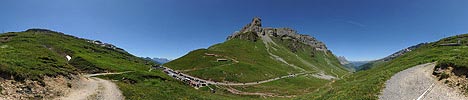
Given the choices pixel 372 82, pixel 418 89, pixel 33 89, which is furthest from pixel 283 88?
pixel 33 89

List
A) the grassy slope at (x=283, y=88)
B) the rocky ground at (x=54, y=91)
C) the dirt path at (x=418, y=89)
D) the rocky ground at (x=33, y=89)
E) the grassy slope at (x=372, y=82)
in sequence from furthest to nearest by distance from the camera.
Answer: the grassy slope at (x=283, y=88) → the grassy slope at (x=372, y=82) → the rocky ground at (x=54, y=91) → the rocky ground at (x=33, y=89) → the dirt path at (x=418, y=89)

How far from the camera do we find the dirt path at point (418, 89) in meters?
29.8

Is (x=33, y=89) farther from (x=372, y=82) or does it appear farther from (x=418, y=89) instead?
(x=418, y=89)

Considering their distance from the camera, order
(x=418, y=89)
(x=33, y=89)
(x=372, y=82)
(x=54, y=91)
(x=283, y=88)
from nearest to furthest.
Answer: (x=418, y=89), (x=33, y=89), (x=54, y=91), (x=372, y=82), (x=283, y=88)

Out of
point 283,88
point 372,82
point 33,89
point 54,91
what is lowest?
point 283,88

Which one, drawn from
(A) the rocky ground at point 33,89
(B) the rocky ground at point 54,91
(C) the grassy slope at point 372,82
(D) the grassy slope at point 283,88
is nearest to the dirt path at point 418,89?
(C) the grassy slope at point 372,82

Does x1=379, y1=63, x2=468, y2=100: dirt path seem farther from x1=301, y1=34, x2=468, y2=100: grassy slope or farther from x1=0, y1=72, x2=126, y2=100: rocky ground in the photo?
x1=0, y1=72, x2=126, y2=100: rocky ground

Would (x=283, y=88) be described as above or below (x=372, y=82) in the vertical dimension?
below

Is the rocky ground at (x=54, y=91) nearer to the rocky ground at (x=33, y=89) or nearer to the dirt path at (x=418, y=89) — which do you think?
the rocky ground at (x=33, y=89)

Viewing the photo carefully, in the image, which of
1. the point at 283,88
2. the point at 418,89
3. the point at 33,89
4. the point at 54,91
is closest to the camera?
the point at 418,89

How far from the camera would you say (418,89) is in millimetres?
33344

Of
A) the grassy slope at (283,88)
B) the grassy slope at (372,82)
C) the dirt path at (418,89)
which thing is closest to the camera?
the dirt path at (418,89)

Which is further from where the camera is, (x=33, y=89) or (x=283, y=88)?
(x=283, y=88)

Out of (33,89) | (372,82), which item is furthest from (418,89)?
(33,89)
